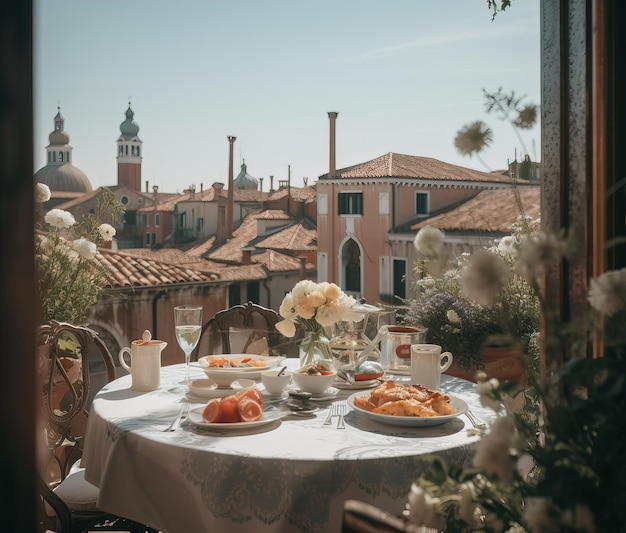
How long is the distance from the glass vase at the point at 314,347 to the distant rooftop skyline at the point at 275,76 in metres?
15.7

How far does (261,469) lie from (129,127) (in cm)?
4685

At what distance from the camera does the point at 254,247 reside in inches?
805

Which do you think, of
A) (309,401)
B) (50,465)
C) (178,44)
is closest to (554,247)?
(309,401)

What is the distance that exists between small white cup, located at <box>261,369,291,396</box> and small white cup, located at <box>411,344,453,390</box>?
32 cm

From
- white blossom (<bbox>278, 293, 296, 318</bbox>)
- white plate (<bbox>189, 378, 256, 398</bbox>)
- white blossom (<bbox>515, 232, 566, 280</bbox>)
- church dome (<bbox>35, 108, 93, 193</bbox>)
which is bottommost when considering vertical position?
white plate (<bbox>189, 378, 256, 398</bbox>)

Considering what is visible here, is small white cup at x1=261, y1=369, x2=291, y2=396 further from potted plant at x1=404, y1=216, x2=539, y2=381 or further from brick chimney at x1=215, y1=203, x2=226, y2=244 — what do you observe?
brick chimney at x1=215, y1=203, x2=226, y2=244

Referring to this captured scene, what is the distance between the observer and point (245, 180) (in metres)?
38.5

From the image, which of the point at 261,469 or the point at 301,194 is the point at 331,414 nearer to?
the point at 261,469

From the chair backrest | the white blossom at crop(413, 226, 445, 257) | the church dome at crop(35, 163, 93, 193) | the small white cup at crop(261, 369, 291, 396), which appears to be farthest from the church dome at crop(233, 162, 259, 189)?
the white blossom at crop(413, 226, 445, 257)

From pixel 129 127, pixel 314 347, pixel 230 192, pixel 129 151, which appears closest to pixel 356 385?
pixel 314 347

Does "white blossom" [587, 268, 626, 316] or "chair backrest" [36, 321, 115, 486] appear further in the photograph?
"chair backrest" [36, 321, 115, 486]

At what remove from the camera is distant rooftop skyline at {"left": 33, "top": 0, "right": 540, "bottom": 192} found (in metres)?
18.9

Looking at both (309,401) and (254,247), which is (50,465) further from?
(254,247)

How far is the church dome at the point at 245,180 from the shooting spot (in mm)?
37875
